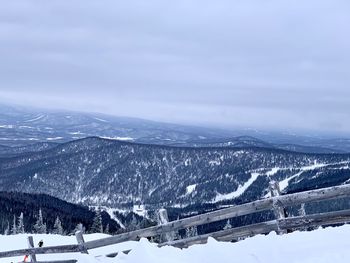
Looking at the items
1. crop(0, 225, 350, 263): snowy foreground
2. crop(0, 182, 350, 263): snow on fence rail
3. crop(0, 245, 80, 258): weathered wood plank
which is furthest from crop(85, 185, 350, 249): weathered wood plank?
crop(0, 245, 80, 258): weathered wood plank

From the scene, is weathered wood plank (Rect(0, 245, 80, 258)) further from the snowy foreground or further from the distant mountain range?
the distant mountain range

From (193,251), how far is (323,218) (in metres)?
4.14

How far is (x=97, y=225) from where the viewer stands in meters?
71.8

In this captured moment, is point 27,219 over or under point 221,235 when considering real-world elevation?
under

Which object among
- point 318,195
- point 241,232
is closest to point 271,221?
point 241,232

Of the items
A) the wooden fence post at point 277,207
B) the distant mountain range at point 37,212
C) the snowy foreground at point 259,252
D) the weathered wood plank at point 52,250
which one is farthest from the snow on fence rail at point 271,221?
the distant mountain range at point 37,212

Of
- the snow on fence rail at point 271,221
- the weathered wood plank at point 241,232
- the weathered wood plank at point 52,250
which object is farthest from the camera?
the weathered wood plank at point 52,250

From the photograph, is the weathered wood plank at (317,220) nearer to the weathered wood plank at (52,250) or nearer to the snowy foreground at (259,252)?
the snowy foreground at (259,252)

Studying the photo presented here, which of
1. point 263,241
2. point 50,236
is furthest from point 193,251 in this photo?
point 50,236

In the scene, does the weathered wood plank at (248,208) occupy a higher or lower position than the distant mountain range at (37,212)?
higher

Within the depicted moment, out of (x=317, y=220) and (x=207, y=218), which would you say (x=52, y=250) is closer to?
(x=207, y=218)

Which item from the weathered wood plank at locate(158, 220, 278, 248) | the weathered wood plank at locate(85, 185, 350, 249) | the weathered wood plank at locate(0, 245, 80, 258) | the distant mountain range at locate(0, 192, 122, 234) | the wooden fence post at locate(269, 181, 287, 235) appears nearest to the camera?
the weathered wood plank at locate(85, 185, 350, 249)

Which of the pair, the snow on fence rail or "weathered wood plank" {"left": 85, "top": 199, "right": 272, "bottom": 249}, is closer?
the snow on fence rail

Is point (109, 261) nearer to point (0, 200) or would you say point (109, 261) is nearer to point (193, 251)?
point (193, 251)
